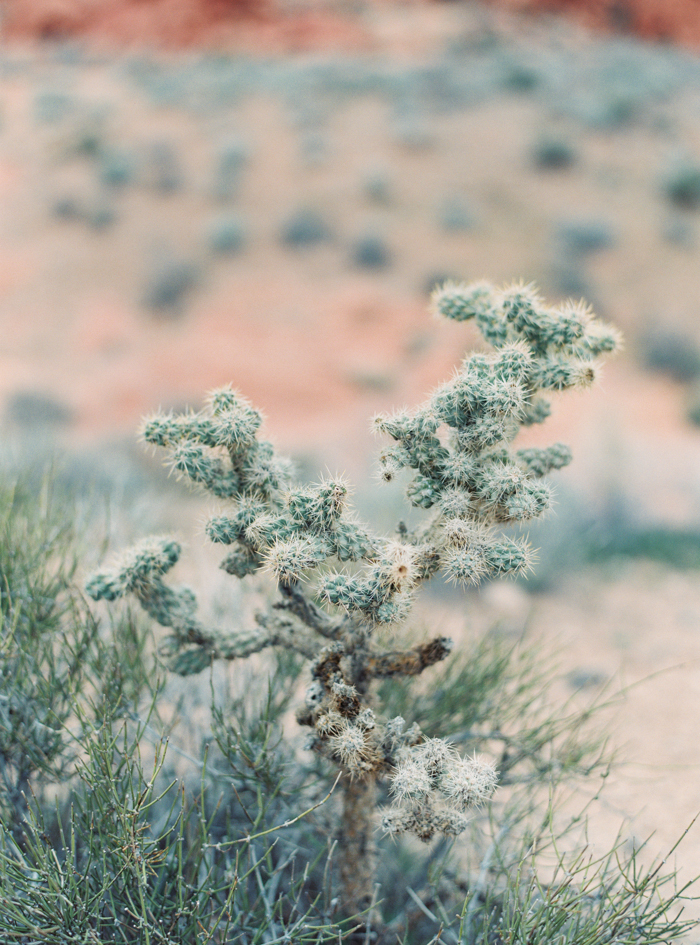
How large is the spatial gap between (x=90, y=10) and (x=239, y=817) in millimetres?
43309

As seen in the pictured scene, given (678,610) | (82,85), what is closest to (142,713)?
(678,610)

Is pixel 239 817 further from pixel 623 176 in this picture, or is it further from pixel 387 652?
pixel 623 176

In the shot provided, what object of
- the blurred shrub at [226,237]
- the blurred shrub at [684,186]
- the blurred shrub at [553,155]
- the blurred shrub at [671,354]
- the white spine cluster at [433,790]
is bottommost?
the white spine cluster at [433,790]

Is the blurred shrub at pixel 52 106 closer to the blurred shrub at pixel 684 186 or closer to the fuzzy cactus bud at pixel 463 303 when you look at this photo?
the blurred shrub at pixel 684 186

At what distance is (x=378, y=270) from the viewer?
1750cm

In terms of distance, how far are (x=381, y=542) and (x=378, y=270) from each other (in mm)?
15794

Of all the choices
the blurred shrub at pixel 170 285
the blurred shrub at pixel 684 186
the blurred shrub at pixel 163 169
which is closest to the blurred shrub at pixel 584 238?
the blurred shrub at pixel 684 186

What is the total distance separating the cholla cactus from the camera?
2.28m

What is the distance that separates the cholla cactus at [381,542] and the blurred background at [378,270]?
2003 mm

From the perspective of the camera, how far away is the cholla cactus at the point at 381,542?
2.28 m

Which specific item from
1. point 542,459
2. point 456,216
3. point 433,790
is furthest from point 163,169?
point 433,790

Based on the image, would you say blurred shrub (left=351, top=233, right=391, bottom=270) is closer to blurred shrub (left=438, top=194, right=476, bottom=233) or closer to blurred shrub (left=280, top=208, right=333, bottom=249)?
blurred shrub (left=280, top=208, right=333, bottom=249)

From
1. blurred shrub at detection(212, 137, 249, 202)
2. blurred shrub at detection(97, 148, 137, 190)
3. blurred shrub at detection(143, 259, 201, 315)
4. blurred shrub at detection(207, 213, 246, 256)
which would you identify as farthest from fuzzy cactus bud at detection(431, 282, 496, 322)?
blurred shrub at detection(97, 148, 137, 190)

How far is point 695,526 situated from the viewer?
881 centimetres
